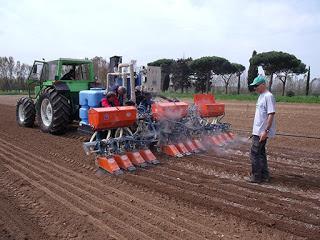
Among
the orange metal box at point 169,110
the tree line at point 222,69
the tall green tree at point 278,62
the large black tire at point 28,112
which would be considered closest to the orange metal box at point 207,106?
the orange metal box at point 169,110

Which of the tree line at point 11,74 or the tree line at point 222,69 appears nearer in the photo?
the tree line at point 222,69

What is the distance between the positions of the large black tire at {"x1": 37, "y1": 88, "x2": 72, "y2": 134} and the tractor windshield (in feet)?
2.53

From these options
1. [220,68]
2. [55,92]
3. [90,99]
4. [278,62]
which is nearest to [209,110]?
[90,99]

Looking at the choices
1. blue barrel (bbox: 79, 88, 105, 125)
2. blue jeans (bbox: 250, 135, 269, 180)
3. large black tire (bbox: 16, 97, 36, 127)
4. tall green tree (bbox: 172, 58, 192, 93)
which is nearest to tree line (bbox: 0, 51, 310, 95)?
tall green tree (bbox: 172, 58, 192, 93)

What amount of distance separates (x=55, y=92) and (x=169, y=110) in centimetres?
347

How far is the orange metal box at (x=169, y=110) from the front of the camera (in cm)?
730

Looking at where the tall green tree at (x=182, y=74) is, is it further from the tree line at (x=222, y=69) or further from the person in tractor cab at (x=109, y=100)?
the person in tractor cab at (x=109, y=100)

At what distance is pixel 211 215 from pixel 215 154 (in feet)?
10.4

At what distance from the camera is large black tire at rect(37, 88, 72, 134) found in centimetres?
907

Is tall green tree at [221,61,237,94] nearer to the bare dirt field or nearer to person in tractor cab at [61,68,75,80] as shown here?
person in tractor cab at [61,68,75,80]

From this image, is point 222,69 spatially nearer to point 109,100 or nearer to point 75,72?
point 75,72

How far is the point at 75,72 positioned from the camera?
34.4 ft

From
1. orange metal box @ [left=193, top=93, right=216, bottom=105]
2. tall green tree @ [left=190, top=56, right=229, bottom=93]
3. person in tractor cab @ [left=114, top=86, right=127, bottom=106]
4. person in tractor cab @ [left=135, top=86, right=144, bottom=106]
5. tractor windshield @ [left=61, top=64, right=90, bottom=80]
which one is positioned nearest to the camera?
person in tractor cab @ [left=114, top=86, right=127, bottom=106]

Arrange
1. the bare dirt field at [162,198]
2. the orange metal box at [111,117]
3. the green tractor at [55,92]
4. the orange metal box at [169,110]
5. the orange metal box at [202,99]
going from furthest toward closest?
1. the green tractor at [55,92]
2. the orange metal box at [202,99]
3. the orange metal box at [169,110]
4. the orange metal box at [111,117]
5. the bare dirt field at [162,198]
